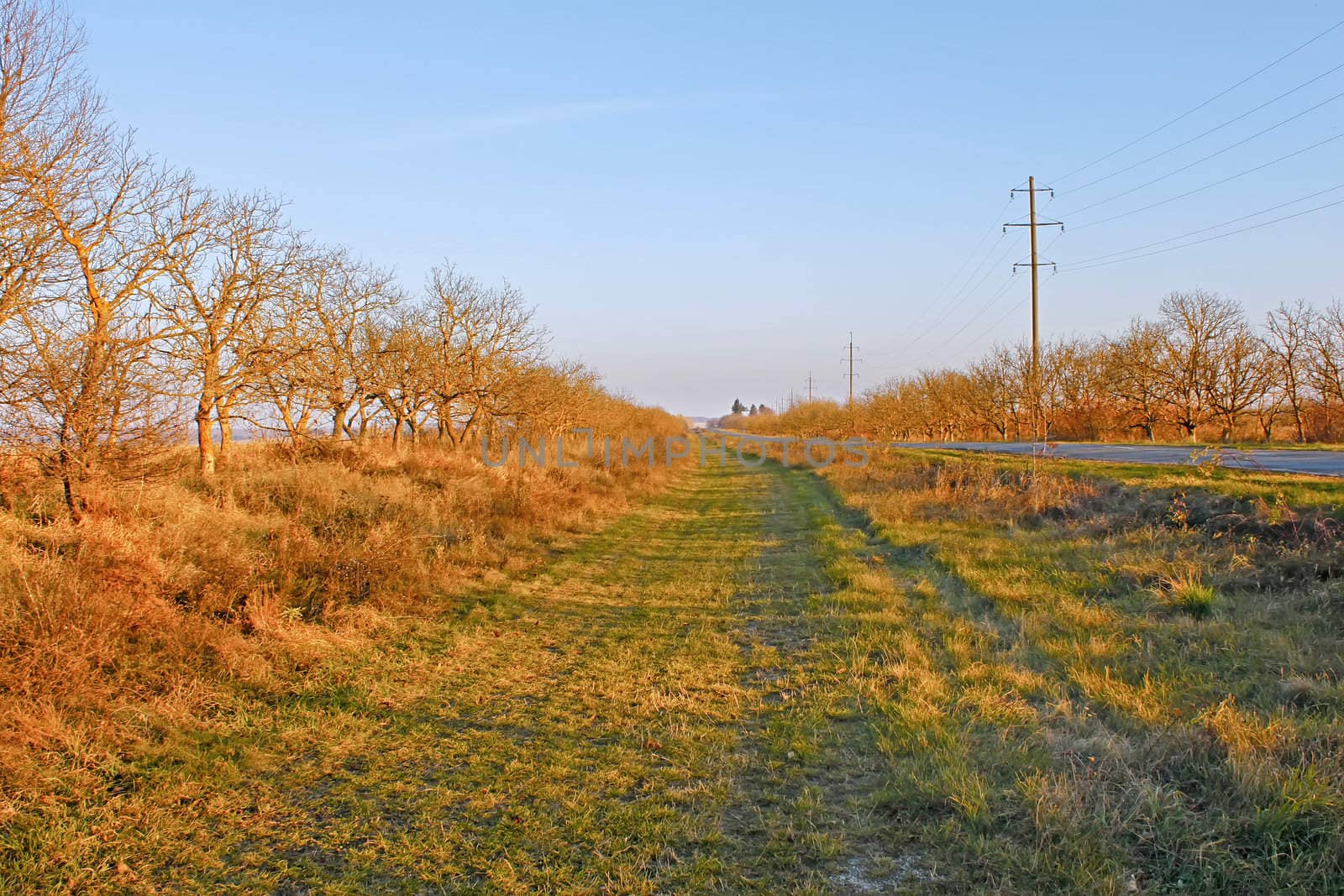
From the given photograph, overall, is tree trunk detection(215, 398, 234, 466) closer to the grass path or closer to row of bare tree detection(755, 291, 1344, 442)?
the grass path

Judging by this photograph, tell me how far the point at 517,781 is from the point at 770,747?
68.6 inches

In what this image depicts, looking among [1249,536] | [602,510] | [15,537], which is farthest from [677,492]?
[15,537]

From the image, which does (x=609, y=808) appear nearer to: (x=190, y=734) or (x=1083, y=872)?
(x=1083, y=872)

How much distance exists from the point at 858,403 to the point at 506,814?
52.2 m

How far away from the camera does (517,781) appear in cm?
425

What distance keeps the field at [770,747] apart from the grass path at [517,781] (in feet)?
0.07

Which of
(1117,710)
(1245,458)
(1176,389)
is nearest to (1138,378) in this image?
(1176,389)

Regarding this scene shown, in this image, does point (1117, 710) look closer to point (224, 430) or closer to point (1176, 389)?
point (224, 430)

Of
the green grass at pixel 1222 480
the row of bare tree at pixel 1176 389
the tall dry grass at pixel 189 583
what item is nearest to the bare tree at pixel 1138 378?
the row of bare tree at pixel 1176 389

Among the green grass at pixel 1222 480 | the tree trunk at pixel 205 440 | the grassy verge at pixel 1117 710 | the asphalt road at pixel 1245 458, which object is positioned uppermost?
the tree trunk at pixel 205 440

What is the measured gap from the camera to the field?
3334mm

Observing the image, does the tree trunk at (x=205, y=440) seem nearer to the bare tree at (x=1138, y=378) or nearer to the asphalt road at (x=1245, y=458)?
the asphalt road at (x=1245, y=458)

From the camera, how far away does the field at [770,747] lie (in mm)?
3334

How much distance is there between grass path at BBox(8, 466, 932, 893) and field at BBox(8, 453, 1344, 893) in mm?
22
